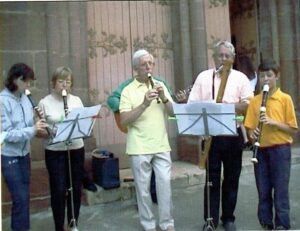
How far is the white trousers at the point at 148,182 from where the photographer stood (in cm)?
449

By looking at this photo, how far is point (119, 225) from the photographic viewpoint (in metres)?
5.14

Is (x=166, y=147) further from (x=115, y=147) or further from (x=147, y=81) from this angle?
(x=115, y=147)

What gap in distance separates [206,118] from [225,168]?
67cm

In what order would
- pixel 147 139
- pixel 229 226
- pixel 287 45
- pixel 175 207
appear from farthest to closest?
pixel 287 45
pixel 175 207
pixel 229 226
pixel 147 139

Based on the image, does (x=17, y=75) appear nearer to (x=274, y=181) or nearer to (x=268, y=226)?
(x=274, y=181)

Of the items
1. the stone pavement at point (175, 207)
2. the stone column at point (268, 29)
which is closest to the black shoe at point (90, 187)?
the stone pavement at point (175, 207)

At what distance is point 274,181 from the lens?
181 inches

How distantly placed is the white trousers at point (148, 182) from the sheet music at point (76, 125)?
1.56 ft

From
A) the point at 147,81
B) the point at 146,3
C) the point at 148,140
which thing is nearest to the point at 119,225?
the point at 148,140

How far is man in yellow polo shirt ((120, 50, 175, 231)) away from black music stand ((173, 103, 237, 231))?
243 millimetres

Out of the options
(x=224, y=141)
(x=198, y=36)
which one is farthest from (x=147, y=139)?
(x=198, y=36)

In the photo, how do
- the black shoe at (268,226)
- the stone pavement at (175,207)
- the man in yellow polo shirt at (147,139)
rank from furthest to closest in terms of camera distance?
the stone pavement at (175,207) < the black shoe at (268,226) < the man in yellow polo shirt at (147,139)

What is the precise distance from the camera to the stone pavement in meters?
5.10

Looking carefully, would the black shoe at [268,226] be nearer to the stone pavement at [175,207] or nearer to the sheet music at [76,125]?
the stone pavement at [175,207]
